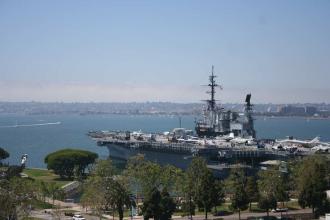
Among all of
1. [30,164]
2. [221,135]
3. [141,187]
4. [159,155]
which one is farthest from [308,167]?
[30,164]

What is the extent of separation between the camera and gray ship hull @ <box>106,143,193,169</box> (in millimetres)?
88188

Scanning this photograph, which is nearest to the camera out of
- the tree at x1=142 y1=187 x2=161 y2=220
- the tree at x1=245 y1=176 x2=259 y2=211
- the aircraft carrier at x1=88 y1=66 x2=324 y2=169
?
the tree at x1=142 y1=187 x2=161 y2=220

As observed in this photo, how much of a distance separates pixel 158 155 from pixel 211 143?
394 inches

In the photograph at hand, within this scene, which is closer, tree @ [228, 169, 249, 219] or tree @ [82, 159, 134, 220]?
tree @ [82, 159, 134, 220]

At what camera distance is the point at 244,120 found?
106 meters

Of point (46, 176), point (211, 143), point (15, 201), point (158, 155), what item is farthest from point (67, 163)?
point (15, 201)

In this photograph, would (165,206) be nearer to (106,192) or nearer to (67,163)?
(106,192)

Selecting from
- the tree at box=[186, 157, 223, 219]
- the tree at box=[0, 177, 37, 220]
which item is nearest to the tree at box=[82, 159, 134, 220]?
the tree at box=[0, 177, 37, 220]

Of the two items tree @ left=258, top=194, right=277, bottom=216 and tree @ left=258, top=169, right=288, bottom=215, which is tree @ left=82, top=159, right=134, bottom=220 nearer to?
tree @ left=258, top=194, right=277, bottom=216

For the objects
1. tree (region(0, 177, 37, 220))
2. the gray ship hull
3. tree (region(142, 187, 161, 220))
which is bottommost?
the gray ship hull

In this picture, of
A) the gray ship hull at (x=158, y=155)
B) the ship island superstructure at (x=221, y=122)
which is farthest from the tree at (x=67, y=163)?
the ship island superstructure at (x=221, y=122)

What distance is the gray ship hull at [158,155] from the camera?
88.2 metres

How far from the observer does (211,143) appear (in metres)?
89.9

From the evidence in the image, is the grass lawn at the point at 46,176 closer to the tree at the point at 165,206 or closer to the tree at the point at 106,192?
the tree at the point at 106,192
